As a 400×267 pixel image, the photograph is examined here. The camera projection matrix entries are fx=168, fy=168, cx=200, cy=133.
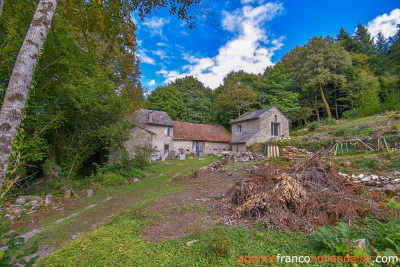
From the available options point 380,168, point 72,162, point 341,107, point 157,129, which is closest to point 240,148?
point 157,129

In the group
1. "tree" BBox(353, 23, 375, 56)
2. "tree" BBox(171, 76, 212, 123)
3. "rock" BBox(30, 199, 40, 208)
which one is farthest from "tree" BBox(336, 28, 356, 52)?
"rock" BBox(30, 199, 40, 208)

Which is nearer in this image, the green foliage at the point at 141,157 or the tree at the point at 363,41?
the green foliage at the point at 141,157

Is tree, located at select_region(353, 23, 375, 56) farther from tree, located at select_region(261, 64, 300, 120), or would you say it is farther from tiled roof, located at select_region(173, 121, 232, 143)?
tiled roof, located at select_region(173, 121, 232, 143)

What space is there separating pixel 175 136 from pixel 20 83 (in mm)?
20105

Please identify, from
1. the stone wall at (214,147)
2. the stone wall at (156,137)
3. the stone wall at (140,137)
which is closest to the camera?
the stone wall at (140,137)

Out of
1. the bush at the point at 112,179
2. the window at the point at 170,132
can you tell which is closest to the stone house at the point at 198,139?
the window at the point at 170,132

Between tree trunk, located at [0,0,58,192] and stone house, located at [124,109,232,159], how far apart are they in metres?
14.6

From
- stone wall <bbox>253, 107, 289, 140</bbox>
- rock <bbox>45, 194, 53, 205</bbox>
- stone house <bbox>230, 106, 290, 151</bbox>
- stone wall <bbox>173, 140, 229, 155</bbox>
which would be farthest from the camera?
stone wall <bbox>173, 140, 229, 155</bbox>

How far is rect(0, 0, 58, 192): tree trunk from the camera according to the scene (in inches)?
74.8

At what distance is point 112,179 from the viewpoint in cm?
911

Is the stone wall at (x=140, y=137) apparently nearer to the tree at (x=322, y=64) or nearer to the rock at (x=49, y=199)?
the rock at (x=49, y=199)

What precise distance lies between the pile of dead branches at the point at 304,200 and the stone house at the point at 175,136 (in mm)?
13754

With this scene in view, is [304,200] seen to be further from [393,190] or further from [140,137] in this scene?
[140,137]

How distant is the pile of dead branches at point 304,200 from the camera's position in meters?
3.76
